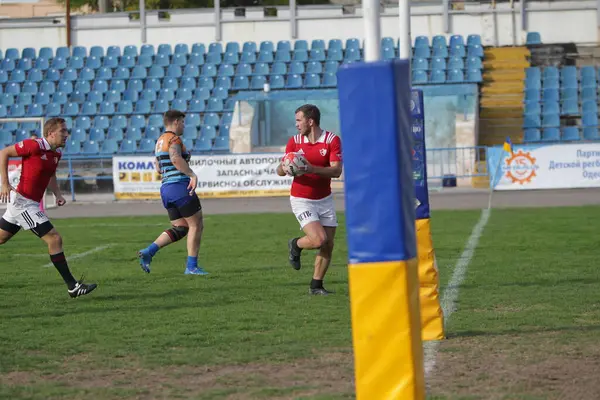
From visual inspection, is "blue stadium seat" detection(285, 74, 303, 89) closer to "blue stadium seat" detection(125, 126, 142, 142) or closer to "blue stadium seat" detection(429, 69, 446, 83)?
"blue stadium seat" detection(429, 69, 446, 83)

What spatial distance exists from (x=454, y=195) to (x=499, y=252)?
1294cm

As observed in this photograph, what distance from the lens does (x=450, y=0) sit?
3869 cm

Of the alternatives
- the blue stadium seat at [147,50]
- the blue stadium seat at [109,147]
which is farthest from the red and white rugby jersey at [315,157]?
the blue stadium seat at [147,50]

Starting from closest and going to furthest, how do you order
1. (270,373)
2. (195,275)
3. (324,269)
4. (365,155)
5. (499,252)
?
(365,155)
(270,373)
(324,269)
(195,275)
(499,252)

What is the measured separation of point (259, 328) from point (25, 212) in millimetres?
3479

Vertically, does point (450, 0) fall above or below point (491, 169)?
above

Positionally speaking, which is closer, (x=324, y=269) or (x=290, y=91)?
(x=324, y=269)

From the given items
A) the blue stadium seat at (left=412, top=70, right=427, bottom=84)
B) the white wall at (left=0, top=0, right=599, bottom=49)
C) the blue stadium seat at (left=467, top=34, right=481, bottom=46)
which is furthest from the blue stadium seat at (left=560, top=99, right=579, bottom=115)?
the white wall at (left=0, top=0, right=599, bottom=49)

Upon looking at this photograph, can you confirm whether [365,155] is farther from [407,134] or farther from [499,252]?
[499,252]

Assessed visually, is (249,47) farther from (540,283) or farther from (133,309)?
(133,309)

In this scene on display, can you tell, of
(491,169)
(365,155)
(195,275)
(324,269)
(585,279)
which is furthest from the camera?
(491,169)

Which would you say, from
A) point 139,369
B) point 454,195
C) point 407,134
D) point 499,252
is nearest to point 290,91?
point 454,195

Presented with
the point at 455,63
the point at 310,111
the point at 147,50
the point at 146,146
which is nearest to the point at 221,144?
the point at 146,146

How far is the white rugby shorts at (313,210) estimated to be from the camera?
36.9 feet
